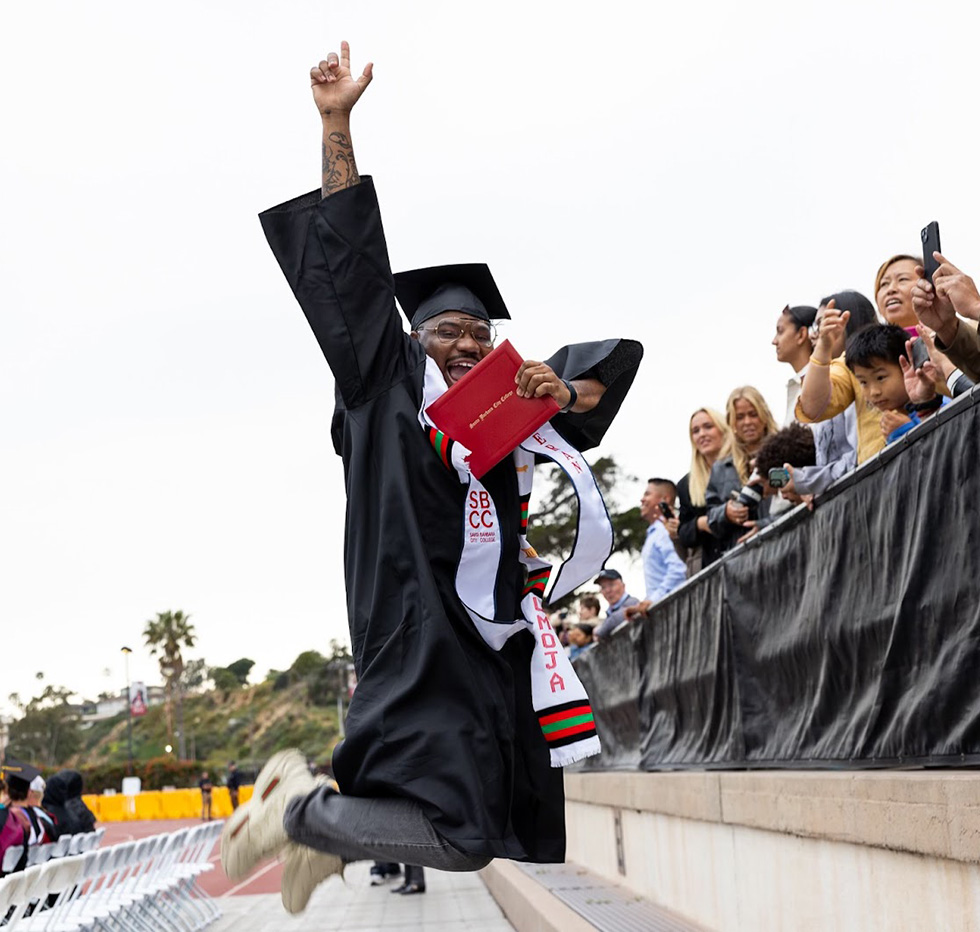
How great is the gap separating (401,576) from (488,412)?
46 centimetres

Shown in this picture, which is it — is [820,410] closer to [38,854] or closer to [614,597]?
[614,597]

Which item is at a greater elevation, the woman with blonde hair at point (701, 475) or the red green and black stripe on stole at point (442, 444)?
the woman with blonde hair at point (701, 475)

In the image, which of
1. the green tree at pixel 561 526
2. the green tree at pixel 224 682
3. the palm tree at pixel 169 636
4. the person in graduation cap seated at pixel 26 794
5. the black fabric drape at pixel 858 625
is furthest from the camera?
the green tree at pixel 224 682

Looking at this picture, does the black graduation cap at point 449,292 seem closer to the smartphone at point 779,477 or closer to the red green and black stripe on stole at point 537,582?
the red green and black stripe on stole at point 537,582

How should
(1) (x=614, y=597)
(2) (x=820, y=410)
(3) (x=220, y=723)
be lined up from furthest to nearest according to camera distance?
(3) (x=220, y=723) → (1) (x=614, y=597) → (2) (x=820, y=410)

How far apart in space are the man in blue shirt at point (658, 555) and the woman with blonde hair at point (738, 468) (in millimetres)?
1006

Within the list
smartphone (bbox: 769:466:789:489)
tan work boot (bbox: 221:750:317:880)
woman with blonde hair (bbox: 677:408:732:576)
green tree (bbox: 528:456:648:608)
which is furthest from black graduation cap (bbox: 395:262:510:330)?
green tree (bbox: 528:456:648:608)

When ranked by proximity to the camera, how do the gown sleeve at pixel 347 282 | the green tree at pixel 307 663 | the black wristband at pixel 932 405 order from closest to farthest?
the gown sleeve at pixel 347 282 < the black wristband at pixel 932 405 < the green tree at pixel 307 663

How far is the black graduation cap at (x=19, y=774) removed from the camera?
992cm

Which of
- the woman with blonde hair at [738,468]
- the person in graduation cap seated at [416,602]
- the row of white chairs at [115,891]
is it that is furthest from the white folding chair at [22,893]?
the person in graduation cap seated at [416,602]

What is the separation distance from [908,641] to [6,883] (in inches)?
211

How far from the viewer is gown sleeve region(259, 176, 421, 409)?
121 inches

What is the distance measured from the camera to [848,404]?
19.5ft

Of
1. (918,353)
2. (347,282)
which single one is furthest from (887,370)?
(347,282)
